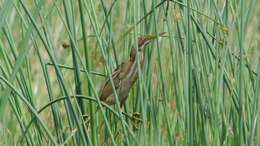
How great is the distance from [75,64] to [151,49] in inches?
13.6

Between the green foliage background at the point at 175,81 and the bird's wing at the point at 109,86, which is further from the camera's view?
the bird's wing at the point at 109,86

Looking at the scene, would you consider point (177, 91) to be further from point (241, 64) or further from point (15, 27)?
point (15, 27)

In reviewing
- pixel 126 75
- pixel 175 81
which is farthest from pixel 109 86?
pixel 175 81

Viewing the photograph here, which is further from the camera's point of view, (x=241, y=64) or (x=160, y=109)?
(x=160, y=109)

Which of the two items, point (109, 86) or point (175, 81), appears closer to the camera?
point (109, 86)

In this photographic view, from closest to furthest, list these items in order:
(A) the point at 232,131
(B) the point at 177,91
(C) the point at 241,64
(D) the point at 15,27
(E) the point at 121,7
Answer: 1. (C) the point at 241,64
2. (A) the point at 232,131
3. (B) the point at 177,91
4. (D) the point at 15,27
5. (E) the point at 121,7

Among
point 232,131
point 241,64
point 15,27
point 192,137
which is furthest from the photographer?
point 15,27

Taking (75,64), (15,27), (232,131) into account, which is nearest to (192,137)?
(232,131)

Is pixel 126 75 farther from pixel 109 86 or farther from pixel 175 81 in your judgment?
pixel 175 81

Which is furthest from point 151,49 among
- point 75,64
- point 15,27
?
point 15,27

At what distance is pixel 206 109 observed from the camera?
6.50ft

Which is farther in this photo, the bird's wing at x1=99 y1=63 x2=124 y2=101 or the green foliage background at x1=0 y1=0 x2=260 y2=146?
the bird's wing at x1=99 y1=63 x2=124 y2=101

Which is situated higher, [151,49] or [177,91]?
[151,49]

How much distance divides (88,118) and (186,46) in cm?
31
